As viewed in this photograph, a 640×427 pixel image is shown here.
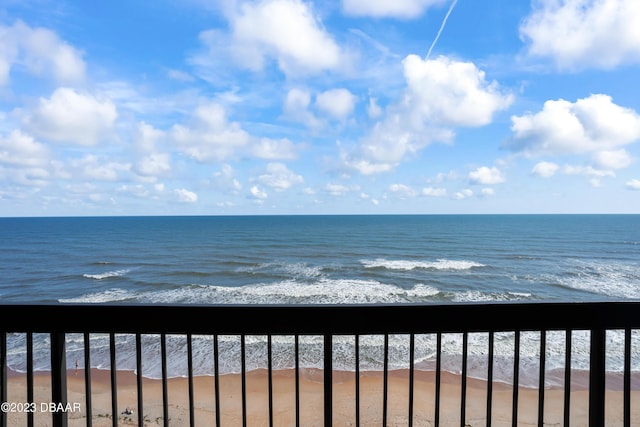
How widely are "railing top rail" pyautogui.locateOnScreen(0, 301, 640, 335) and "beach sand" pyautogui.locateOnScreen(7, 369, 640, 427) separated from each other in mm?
2829

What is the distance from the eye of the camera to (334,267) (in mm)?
16531

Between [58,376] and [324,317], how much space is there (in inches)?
38.9

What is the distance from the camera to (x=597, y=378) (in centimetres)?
119

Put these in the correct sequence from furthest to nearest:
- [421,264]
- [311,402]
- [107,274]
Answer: [421,264], [107,274], [311,402]

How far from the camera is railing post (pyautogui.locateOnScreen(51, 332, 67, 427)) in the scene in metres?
1.15

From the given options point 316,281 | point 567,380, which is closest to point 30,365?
point 567,380

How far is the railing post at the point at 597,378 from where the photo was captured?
45.7 inches

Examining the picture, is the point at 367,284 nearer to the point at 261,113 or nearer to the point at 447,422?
the point at 447,422

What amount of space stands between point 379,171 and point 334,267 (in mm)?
34440

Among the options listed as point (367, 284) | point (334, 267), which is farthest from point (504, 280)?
point (334, 267)

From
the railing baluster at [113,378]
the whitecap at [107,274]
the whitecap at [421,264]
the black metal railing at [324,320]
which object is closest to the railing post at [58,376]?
the black metal railing at [324,320]

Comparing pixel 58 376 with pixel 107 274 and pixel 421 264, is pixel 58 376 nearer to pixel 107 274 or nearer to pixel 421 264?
pixel 107 274

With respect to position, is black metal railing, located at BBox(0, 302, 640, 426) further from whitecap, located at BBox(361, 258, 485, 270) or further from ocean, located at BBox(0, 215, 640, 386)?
whitecap, located at BBox(361, 258, 485, 270)

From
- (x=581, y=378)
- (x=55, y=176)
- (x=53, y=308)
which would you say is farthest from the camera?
(x=55, y=176)
